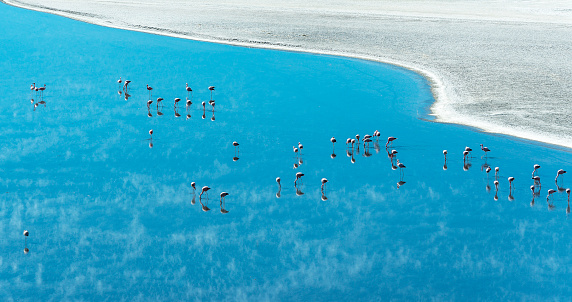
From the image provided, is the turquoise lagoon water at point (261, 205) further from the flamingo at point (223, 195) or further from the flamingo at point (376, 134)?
the flamingo at point (376, 134)

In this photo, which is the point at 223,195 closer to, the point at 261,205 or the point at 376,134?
the point at 261,205

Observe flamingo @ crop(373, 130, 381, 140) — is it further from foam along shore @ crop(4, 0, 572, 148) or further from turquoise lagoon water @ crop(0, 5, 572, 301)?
foam along shore @ crop(4, 0, 572, 148)

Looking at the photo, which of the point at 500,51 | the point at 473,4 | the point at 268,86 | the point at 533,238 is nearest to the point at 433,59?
the point at 500,51

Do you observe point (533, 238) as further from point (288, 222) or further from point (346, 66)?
point (346, 66)

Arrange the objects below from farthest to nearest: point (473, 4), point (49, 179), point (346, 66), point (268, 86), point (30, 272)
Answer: point (473, 4)
point (346, 66)
point (268, 86)
point (49, 179)
point (30, 272)

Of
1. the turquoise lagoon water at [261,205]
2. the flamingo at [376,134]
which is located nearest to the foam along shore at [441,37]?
the turquoise lagoon water at [261,205]

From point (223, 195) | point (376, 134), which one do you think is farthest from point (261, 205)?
point (376, 134)
